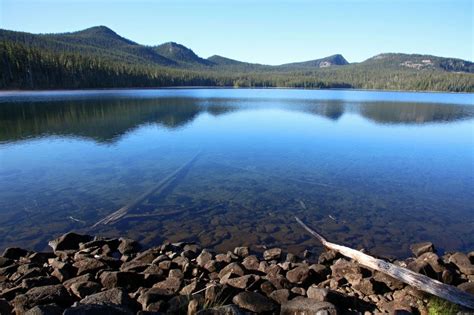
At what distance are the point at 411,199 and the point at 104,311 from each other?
48.6 feet

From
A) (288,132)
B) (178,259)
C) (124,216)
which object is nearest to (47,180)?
(124,216)

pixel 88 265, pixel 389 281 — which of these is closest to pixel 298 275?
pixel 389 281

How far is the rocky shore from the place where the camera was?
668 cm

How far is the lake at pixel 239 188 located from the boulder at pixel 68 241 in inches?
31.7

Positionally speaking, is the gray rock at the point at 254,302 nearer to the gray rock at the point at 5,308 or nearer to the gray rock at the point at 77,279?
the gray rock at the point at 77,279

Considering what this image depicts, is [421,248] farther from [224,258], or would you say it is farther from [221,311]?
[221,311]

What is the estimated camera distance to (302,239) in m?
11.9

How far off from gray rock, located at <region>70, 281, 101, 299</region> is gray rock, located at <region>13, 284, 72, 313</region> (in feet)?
0.76

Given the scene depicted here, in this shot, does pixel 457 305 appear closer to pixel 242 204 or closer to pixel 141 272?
pixel 141 272

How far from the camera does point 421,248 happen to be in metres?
10.8

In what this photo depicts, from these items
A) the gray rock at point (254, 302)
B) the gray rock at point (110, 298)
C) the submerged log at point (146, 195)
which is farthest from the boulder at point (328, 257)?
the submerged log at point (146, 195)

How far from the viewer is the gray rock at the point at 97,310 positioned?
223 inches

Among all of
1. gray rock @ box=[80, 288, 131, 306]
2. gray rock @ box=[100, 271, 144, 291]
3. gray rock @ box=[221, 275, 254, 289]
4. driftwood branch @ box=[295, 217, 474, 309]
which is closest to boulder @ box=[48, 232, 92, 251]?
gray rock @ box=[100, 271, 144, 291]

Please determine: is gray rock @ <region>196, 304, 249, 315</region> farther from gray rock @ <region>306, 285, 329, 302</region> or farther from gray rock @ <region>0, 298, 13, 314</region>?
gray rock @ <region>0, 298, 13, 314</region>
